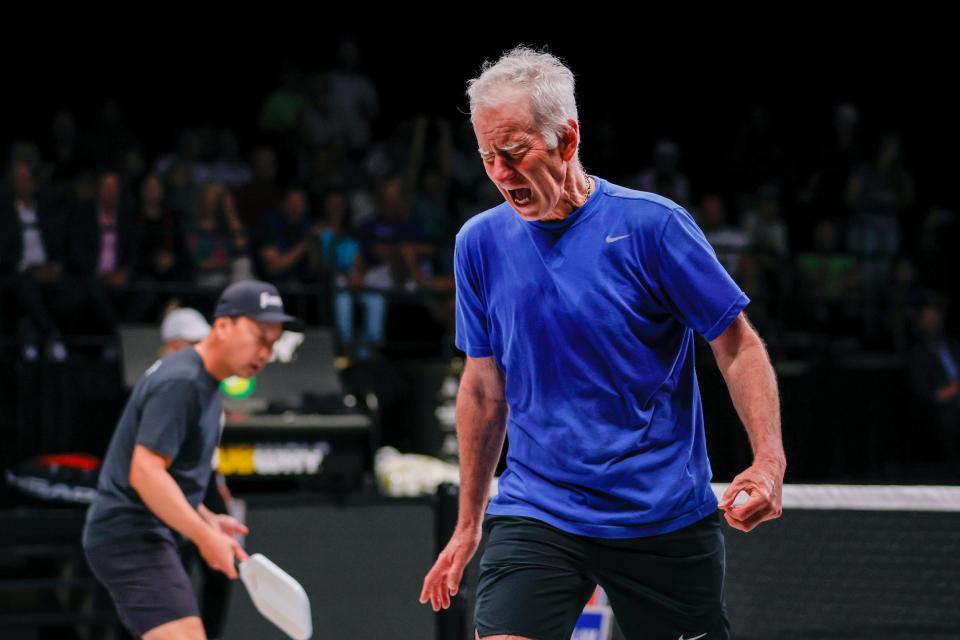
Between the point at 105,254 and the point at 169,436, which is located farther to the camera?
the point at 105,254

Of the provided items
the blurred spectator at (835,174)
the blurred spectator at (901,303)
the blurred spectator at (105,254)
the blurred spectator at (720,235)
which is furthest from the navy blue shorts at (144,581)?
the blurred spectator at (835,174)

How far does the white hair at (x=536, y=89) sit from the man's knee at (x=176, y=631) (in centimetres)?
250

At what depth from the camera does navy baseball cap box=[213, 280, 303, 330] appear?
520cm

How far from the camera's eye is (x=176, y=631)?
16.2 ft

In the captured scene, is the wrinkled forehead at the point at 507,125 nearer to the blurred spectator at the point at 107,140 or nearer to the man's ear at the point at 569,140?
the man's ear at the point at 569,140

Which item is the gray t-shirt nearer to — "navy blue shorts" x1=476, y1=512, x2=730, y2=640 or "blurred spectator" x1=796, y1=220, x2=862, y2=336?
"navy blue shorts" x1=476, y1=512, x2=730, y2=640

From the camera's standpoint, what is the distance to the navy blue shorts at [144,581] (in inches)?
195

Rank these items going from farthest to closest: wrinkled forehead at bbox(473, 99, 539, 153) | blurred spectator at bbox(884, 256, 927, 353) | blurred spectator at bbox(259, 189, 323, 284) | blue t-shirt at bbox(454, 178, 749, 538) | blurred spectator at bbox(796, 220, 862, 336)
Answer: blurred spectator at bbox(884, 256, 927, 353)
blurred spectator at bbox(796, 220, 862, 336)
blurred spectator at bbox(259, 189, 323, 284)
blue t-shirt at bbox(454, 178, 749, 538)
wrinkled forehead at bbox(473, 99, 539, 153)

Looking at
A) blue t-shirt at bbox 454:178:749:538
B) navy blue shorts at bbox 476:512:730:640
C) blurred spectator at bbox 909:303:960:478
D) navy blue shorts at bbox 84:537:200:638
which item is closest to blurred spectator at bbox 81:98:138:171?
blurred spectator at bbox 909:303:960:478

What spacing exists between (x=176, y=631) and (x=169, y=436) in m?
0.68

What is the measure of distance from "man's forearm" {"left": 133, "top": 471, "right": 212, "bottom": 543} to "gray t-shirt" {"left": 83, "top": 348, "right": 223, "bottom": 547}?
12 centimetres

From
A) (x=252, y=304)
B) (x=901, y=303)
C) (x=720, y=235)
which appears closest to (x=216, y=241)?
(x=720, y=235)

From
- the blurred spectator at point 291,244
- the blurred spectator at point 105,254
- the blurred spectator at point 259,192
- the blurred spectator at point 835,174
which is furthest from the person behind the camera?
the blurred spectator at point 835,174

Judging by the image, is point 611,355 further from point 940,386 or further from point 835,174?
point 835,174
